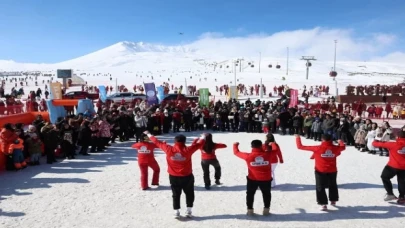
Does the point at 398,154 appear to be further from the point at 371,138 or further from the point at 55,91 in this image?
the point at 55,91

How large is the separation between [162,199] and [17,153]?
190 inches

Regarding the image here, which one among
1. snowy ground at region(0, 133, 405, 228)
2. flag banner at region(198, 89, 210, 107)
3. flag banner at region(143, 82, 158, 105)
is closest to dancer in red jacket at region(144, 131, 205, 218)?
snowy ground at region(0, 133, 405, 228)

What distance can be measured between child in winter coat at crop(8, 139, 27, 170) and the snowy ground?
0.30 m

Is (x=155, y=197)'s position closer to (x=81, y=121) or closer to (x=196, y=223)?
(x=196, y=223)

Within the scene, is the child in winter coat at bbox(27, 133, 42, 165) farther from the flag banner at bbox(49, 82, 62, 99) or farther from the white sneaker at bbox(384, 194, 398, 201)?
the flag banner at bbox(49, 82, 62, 99)

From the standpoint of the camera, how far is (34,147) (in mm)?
10078

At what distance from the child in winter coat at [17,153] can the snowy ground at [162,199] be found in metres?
0.30

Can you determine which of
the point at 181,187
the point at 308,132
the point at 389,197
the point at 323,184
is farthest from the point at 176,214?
the point at 308,132

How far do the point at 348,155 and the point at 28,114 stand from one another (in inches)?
508

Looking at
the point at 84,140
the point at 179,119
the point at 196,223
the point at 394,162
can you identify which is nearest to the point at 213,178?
the point at 196,223

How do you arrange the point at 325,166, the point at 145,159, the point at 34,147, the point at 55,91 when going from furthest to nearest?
the point at 55,91
the point at 34,147
the point at 145,159
the point at 325,166

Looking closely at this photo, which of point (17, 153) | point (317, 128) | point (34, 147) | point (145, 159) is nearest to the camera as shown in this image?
point (145, 159)

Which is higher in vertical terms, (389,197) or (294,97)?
(294,97)

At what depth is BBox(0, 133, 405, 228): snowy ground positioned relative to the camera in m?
5.96
